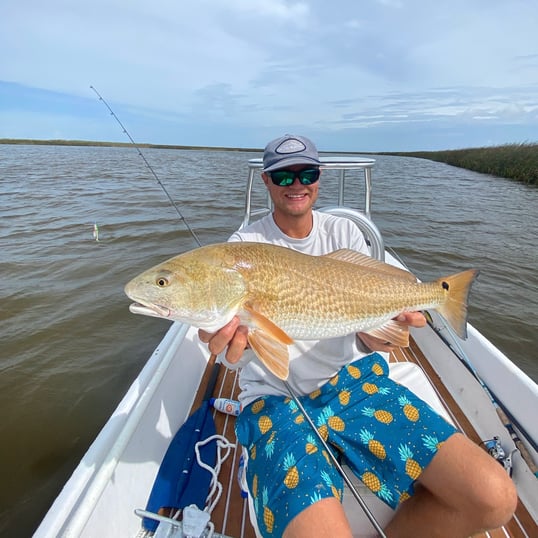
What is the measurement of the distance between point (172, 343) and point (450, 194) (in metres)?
21.6

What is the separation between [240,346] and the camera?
6.45 ft

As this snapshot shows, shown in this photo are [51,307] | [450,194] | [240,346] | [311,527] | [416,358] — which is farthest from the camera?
[450,194]

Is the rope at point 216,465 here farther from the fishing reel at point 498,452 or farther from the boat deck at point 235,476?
the fishing reel at point 498,452

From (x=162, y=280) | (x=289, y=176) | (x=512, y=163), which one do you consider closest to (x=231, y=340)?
(x=162, y=280)

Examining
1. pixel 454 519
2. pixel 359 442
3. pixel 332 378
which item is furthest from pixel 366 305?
pixel 454 519

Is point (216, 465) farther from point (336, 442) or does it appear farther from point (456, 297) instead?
point (456, 297)

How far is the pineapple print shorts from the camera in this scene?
5.75 ft

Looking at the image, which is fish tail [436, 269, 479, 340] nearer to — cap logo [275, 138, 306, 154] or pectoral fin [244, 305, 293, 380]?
pectoral fin [244, 305, 293, 380]

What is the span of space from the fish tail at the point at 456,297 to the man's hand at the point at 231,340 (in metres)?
1.41

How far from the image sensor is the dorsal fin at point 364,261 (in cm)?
235

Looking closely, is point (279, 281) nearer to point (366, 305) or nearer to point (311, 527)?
point (366, 305)

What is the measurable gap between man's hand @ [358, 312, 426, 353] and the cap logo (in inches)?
53.4

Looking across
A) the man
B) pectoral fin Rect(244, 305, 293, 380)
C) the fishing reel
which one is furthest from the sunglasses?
the fishing reel

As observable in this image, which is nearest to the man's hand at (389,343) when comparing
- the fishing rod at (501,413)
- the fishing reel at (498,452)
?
the fishing rod at (501,413)
